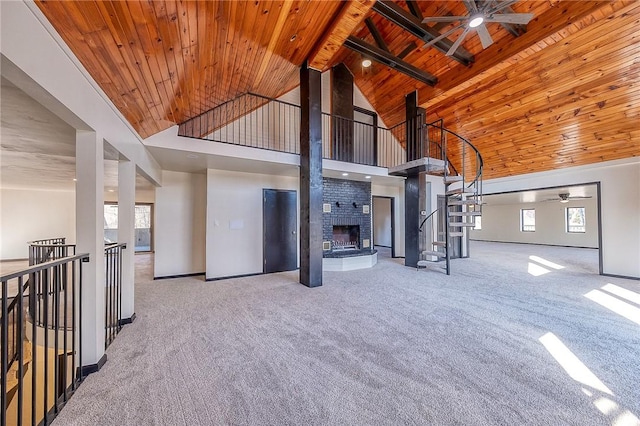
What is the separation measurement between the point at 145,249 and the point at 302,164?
26.1 feet

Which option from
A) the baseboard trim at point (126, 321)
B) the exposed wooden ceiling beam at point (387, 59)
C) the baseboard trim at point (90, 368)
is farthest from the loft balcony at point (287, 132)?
the baseboard trim at point (90, 368)

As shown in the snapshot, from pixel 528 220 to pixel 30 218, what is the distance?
753 inches

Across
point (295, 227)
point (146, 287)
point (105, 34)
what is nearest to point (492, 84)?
point (295, 227)

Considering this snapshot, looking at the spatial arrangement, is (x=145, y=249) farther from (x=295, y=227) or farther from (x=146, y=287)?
(x=295, y=227)

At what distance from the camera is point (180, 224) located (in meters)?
5.19

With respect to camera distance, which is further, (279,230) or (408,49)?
(279,230)

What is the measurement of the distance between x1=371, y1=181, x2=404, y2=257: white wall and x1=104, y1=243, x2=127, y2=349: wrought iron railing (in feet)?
20.1

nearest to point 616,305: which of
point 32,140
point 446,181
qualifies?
point 446,181

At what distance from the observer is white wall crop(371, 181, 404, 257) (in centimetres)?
747

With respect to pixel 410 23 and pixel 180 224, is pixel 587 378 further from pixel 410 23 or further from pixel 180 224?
pixel 180 224

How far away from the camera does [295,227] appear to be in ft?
19.1

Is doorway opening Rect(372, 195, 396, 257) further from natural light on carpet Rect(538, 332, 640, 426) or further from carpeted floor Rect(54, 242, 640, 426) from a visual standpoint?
natural light on carpet Rect(538, 332, 640, 426)

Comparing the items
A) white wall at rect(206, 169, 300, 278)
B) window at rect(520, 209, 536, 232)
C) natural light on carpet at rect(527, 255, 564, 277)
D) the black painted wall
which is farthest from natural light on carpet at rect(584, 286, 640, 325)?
window at rect(520, 209, 536, 232)

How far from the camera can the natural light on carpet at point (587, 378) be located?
149cm
